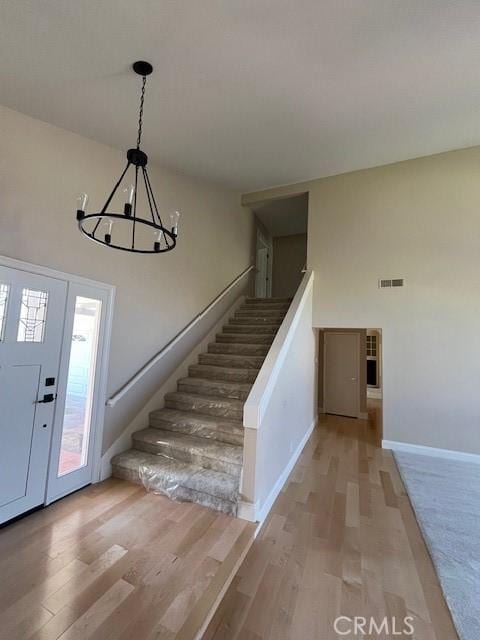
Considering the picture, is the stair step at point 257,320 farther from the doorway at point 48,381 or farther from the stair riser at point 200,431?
the doorway at point 48,381

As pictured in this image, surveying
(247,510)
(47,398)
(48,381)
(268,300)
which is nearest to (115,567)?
(247,510)

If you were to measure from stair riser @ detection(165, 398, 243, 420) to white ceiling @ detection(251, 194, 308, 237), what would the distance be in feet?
13.7

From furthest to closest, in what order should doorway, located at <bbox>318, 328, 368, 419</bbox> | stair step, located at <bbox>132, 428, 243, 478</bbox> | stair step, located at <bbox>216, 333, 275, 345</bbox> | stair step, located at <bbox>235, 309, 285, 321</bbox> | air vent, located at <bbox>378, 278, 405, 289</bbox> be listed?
doorway, located at <bbox>318, 328, 368, 419</bbox>
stair step, located at <bbox>235, 309, 285, 321</bbox>
stair step, located at <bbox>216, 333, 275, 345</bbox>
air vent, located at <bbox>378, 278, 405, 289</bbox>
stair step, located at <bbox>132, 428, 243, 478</bbox>

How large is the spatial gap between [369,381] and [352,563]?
Answer: 332 inches

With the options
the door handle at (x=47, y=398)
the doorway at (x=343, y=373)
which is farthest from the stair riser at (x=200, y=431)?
the doorway at (x=343, y=373)

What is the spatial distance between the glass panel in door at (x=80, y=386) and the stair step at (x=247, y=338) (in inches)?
95.8

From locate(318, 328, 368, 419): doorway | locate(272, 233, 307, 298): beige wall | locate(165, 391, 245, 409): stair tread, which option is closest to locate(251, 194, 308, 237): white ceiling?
locate(272, 233, 307, 298): beige wall

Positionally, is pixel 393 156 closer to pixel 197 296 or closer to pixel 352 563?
pixel 197 296

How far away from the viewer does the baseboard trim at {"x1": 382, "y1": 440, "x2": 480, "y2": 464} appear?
12.6ft

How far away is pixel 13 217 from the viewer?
2.27 meters

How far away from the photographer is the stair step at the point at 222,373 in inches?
155

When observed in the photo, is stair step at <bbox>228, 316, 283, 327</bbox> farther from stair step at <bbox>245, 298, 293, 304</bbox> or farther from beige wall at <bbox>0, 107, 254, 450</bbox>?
beige wall at <bbox>0, 107, 254, 450</bbox>

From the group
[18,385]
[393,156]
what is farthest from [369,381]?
[18,385]

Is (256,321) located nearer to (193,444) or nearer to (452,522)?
(193,444)
